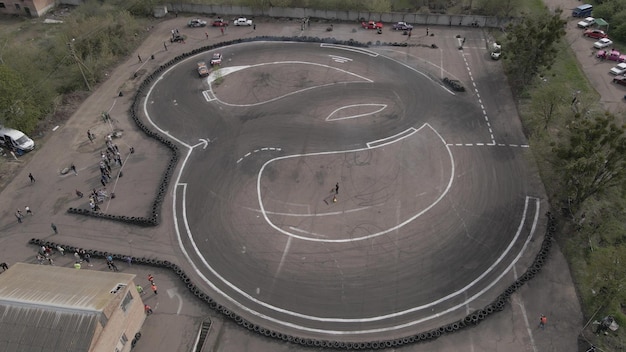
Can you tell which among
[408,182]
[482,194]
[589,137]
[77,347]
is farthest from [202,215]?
[589,137]

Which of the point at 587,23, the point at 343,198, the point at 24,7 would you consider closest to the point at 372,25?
the point at 587,23

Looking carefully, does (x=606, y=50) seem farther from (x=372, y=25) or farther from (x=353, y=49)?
(x=353, y=49)

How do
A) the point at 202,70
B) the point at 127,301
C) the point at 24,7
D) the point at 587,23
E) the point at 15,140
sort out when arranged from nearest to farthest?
the point at 127,301 → the point at 15,140 → the point at 202,70 → the point at 587,23 → the point at 24,7

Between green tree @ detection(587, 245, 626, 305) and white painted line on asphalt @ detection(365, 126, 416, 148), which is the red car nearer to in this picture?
white painted line on asphalt @ detection(365, 126, 416, 148)

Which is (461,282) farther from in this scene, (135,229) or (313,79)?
(313,79)

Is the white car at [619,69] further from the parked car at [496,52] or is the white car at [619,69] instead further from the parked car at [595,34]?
the parked car at [496,52]

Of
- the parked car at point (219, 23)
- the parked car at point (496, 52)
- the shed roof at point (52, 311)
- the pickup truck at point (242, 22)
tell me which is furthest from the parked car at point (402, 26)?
the shed roof at point (52, 311)

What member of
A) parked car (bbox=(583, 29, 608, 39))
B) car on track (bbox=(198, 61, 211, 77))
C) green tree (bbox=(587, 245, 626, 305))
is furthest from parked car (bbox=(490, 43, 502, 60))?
car on track (bbox=(198, 61, 211, 77))
